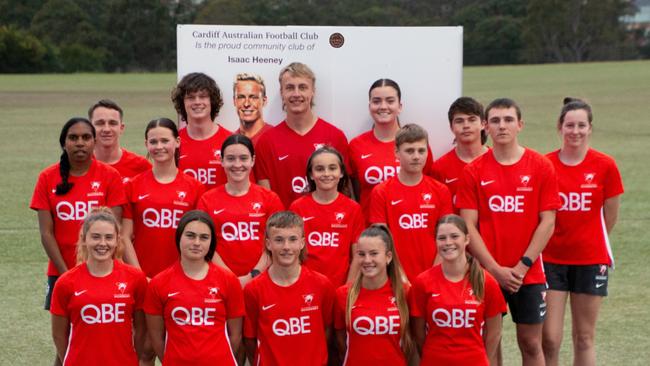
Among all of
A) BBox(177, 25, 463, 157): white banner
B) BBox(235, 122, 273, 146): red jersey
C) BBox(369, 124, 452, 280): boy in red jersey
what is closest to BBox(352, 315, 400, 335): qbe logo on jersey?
BBox(369, 124, 452, 280): boy in red jersey

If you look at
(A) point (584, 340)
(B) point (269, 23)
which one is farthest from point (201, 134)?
(B) point (269, 23)

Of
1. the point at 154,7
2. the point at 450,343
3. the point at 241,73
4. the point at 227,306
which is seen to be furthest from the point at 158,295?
the point at 154,7

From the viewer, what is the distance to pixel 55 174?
6.88 meters

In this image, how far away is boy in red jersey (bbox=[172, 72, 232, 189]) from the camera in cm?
732

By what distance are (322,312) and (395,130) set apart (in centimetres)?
153

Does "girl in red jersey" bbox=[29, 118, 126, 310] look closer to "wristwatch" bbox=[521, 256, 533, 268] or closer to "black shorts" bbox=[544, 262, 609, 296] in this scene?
"wristwatch" bbox=[521, 256, 533, 268]

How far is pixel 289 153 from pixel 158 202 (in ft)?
3.34

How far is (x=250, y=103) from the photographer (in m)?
7.76

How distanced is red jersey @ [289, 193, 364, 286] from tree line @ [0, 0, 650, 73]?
5577 centimetres

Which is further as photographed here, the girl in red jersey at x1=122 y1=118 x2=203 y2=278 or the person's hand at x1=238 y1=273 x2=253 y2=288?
the girl in red jersey at x1=122 y1=118 x2=203 y2=278

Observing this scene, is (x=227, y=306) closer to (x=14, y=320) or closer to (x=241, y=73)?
(x=241, y=73)

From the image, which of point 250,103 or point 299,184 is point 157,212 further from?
point 250,103

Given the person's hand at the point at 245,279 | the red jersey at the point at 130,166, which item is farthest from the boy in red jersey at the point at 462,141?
the red jersey at the point at 130,166

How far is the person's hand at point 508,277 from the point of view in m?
6.57
